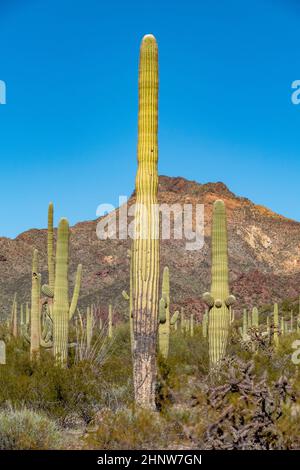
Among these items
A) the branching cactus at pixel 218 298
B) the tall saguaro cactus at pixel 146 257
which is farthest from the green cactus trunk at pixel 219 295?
the tall saguaro cactus at pixel 146 257

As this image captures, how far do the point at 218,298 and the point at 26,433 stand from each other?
620cm

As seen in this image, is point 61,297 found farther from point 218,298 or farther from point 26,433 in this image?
point 26,433

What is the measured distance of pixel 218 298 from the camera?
478 inches

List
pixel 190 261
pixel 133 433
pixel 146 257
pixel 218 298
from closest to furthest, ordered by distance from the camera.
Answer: pixel 133 433
pixel 146 257
pixel 218 298
pixel 190 261

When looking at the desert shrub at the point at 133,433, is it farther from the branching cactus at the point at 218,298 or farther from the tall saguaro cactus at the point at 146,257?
the branching cactus at the point at 218,298

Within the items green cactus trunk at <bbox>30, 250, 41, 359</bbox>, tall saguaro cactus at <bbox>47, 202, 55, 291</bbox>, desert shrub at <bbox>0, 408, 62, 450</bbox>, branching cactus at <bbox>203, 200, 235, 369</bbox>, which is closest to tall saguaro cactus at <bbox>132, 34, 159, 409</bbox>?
desert shrub at <bbox>0, 408, 62, 450</bbox>

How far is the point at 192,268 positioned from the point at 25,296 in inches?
671

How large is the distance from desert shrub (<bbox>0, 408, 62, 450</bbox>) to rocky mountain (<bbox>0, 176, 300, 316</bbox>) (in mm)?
36670

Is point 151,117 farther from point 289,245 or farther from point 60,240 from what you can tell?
point 289,245

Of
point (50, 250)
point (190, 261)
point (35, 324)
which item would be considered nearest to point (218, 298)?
point (35, 324)

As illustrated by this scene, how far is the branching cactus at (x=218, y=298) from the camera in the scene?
11.9 metres

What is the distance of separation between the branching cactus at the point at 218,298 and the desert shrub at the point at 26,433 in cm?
516

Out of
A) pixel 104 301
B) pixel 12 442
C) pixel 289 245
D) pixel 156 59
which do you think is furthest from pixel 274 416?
pixel 289 245

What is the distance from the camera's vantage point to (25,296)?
53.8 m
